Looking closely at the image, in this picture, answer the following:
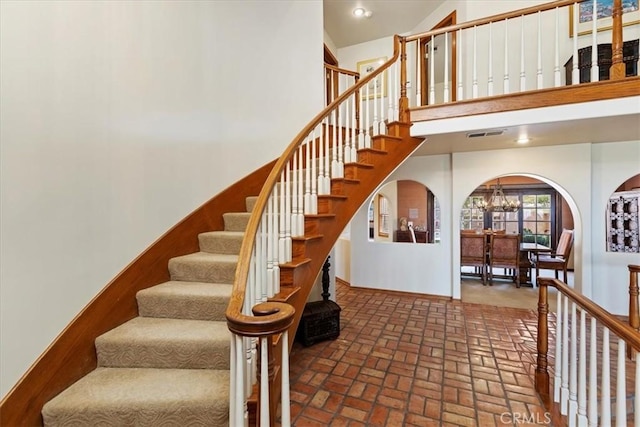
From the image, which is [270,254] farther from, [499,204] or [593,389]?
[499,204]

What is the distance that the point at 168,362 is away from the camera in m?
1.66

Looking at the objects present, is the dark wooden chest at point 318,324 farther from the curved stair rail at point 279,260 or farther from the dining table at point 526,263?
the dining table at point 526,263

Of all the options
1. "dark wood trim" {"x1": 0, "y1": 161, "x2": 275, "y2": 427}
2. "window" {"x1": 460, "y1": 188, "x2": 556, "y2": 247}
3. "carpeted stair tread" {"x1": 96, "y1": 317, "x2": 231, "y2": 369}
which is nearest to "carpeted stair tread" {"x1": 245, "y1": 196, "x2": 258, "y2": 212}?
"dark wood trim" {"x1": 0, "y1": 161, "x2": 275, "y2": 427}

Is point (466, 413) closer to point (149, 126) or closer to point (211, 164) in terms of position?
point (211, 164)

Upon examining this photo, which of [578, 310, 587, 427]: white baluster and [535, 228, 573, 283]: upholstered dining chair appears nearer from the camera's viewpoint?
[578, 310, 587, 427]: white baluster

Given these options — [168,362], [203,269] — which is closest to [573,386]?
[168,362]

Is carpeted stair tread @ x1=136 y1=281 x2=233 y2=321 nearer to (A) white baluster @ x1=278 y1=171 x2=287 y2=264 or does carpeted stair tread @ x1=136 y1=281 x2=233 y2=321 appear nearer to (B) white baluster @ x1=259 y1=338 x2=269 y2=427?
(A) white baluster @ x1=278 y1=171 x2=287 y2=264

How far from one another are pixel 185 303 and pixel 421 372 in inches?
79.5

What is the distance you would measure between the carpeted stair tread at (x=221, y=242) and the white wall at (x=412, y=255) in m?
2.60

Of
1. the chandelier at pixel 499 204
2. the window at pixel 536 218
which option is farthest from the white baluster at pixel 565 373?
the window at pixel 536 218

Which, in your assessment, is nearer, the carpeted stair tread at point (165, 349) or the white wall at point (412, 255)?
the carpeted stair tread at point (165, 349)

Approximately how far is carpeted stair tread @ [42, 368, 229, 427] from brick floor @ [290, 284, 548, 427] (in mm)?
781

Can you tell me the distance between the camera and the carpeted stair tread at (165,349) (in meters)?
1.64

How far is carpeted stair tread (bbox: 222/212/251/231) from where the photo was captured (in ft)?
9.06
